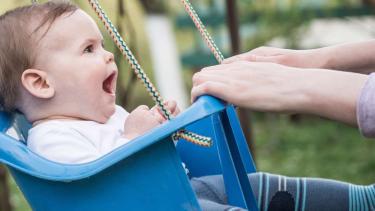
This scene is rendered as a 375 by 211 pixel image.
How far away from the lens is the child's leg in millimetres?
1254

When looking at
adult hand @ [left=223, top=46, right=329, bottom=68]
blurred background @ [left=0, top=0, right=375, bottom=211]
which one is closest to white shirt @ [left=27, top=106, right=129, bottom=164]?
adult hand @ [left=223, top=46, right=329, bottom=68]

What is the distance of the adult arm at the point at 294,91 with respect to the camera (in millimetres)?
980

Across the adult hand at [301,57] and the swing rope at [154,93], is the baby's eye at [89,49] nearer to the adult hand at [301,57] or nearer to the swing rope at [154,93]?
→ the swing rope at [154,93]

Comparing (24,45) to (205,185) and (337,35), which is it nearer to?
(205,185)

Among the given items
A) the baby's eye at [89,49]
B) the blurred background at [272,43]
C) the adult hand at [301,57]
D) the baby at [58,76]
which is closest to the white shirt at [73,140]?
the baby at [58,76]

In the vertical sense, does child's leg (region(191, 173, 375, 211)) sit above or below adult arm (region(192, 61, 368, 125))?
below

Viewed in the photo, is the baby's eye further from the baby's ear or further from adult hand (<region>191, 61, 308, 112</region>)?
adult hand (<region>191, 61, 308, 112</region>)

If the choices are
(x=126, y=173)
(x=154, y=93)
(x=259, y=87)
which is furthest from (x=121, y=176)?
(x=259, y=87)

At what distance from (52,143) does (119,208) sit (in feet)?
0.55

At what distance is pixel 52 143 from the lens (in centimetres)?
112

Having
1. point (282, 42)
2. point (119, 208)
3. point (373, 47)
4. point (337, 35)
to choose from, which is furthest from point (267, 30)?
point (119, 208)

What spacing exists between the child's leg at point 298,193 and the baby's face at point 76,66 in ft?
0.76

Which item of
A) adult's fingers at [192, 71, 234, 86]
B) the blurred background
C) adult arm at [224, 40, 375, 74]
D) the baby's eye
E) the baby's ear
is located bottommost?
the blurred background

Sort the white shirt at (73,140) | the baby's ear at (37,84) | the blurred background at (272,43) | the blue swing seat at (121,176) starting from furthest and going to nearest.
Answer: the blurred background at (272,43), the baby's ear at (37,84), the white shirt at (73,140), the blue swing seat at (121,176)
